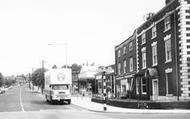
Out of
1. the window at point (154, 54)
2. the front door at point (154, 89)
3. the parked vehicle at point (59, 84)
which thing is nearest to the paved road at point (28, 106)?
the parked vehicle at point (59, 84)

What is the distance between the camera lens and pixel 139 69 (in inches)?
1678

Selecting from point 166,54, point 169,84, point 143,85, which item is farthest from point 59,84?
point 169,84

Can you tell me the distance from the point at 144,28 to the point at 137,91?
24.0 ft

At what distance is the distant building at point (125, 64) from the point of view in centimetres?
4597

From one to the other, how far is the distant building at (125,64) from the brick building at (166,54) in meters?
3.15

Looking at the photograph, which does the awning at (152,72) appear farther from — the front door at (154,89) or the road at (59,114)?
the road at (59,114)

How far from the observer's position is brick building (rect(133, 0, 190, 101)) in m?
29.7

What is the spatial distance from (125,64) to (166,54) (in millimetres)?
16995

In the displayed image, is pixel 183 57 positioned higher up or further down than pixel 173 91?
higher up

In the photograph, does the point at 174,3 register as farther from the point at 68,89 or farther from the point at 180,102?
the point at 68,89

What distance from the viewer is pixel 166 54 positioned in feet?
110

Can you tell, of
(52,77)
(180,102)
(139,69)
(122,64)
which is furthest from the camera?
(122,64)

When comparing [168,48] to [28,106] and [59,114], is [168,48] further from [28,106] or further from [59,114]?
[28,106]

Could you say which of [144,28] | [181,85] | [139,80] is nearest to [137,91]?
[139,80]
